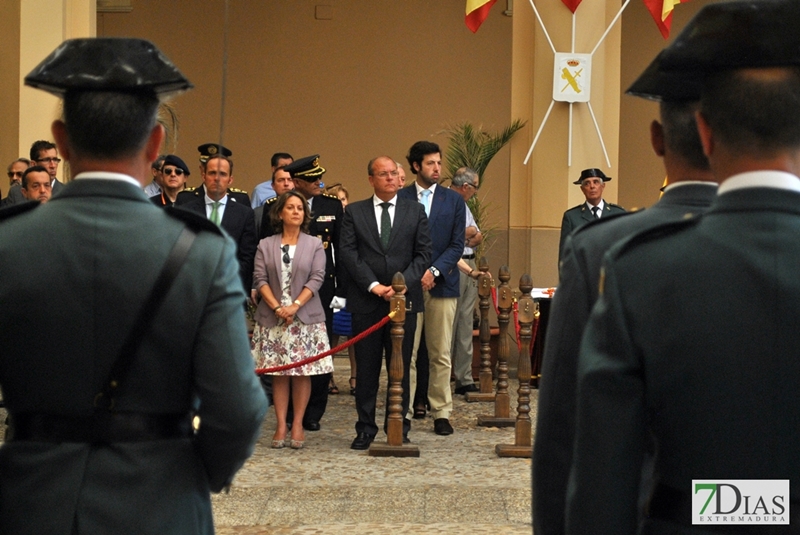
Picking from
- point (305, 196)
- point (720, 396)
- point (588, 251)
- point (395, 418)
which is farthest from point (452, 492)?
point (720, 396)

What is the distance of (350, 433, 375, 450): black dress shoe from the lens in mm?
7961

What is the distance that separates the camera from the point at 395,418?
7.83m

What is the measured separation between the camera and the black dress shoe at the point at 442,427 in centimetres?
857

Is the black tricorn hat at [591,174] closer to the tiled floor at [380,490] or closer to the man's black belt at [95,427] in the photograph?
the tiled floor at [380,490]

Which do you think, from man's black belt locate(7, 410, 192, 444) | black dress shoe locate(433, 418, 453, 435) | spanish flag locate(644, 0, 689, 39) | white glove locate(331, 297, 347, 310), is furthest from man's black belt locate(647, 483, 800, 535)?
spanish flag locate(644, 0, 689, 39)

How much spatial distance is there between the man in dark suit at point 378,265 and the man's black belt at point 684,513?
19.0 ft

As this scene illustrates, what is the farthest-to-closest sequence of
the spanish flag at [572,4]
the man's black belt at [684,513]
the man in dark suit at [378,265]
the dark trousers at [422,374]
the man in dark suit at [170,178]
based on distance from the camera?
the spanish flag at [572,4], the man in dark suit at [170,178], the dark trousers at [422,374], the man in dark suit at [378,265], the man's black belt at [684,513]

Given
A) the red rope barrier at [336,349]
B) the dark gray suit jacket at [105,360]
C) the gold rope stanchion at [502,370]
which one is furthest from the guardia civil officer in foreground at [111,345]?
the gold rope stanchion at [502,370]

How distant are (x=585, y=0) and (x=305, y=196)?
4256 mm

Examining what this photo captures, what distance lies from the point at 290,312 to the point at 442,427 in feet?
5.02

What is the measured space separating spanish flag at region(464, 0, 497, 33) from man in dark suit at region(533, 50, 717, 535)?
912 centimetres

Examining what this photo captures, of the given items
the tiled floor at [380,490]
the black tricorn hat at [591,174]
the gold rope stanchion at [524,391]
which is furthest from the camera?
the black tricorn hat at [591,174]

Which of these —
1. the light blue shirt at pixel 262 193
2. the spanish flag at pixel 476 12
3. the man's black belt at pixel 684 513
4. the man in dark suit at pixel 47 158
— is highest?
the spanish flag at pixel 476 12

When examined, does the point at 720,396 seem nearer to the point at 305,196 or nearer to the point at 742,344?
the point at 742,344
